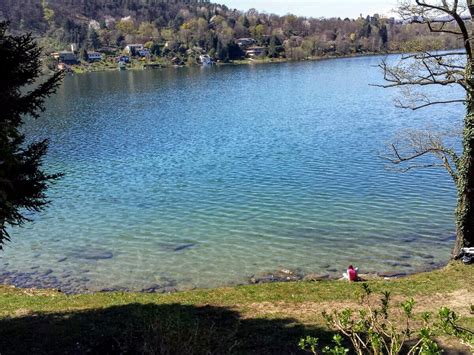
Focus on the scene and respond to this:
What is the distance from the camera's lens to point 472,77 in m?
16.5

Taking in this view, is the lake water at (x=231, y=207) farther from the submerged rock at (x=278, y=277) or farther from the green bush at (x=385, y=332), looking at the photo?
the green bush at (x=385, y=332)

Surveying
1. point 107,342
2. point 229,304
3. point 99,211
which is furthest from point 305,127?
point 107,342

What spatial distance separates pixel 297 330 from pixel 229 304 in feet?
11.4

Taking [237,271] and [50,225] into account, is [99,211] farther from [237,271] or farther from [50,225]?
[237,271]

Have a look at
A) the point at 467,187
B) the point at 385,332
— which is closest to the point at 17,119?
the point at 385,332

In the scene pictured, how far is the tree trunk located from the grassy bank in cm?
128

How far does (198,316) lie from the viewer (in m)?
13.5

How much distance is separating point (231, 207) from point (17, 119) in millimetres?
19288

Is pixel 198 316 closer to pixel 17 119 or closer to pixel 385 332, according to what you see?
pixel 17 119

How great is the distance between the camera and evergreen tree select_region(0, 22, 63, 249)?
34.4 ft

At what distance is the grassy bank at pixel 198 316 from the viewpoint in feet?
35.3

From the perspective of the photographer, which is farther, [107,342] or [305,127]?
[305,127]

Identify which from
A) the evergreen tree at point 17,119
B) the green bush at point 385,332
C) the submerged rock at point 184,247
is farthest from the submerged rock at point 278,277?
the evergreen tree at point 17,119

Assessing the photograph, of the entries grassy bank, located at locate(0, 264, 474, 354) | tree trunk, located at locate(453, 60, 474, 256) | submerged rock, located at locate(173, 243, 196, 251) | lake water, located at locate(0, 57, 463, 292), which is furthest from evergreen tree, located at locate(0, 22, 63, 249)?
tree trunk, located at locate(453, 60, 474, 256)
